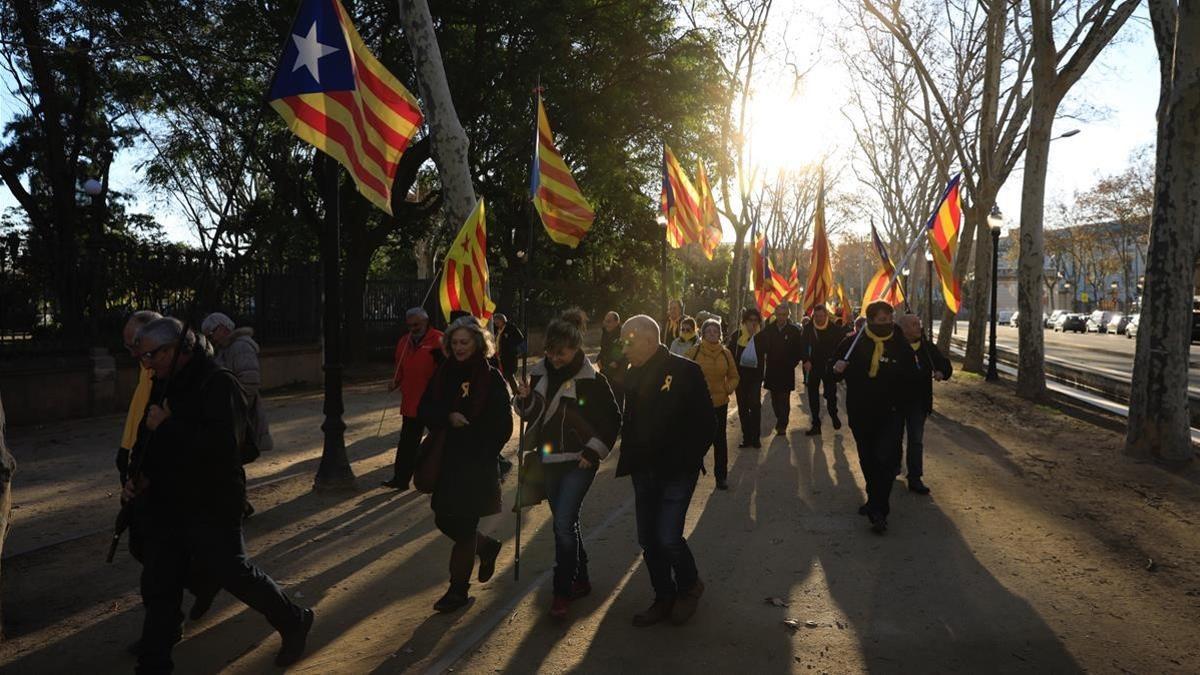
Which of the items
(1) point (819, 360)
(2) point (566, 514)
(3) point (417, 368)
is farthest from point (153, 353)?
(1) point (819, 360)

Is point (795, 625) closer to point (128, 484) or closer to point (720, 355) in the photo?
point (128, 484)

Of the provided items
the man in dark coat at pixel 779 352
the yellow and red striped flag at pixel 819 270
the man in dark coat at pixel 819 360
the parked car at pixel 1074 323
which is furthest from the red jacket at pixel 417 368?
the parked car at pixel 1074 323

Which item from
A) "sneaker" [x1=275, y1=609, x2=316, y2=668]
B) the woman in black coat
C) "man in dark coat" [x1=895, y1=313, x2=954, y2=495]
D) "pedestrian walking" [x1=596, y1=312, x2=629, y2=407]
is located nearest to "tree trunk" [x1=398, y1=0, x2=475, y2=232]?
"pedestrian walking" [x1=596, y1=312, x2=629, y2=407]

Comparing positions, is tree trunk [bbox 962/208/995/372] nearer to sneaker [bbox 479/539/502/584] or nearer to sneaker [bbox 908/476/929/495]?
sneaker [bbox 908/476/929/495]

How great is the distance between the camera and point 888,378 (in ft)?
23.0

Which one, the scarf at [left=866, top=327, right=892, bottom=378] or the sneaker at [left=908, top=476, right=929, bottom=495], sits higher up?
the scarf at [left=866, top=327, right=892, bottom=378]

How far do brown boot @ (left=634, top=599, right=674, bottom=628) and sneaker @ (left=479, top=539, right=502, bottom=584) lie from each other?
3.28ft

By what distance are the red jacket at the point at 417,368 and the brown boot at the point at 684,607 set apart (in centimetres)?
358

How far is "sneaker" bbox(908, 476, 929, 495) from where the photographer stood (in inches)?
321

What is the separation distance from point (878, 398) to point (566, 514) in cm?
324

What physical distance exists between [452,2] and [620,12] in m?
4.60

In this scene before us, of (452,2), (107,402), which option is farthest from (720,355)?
(452,2)

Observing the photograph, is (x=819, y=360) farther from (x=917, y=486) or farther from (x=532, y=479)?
(x=532, y=479)

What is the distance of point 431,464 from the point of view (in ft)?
16.3
